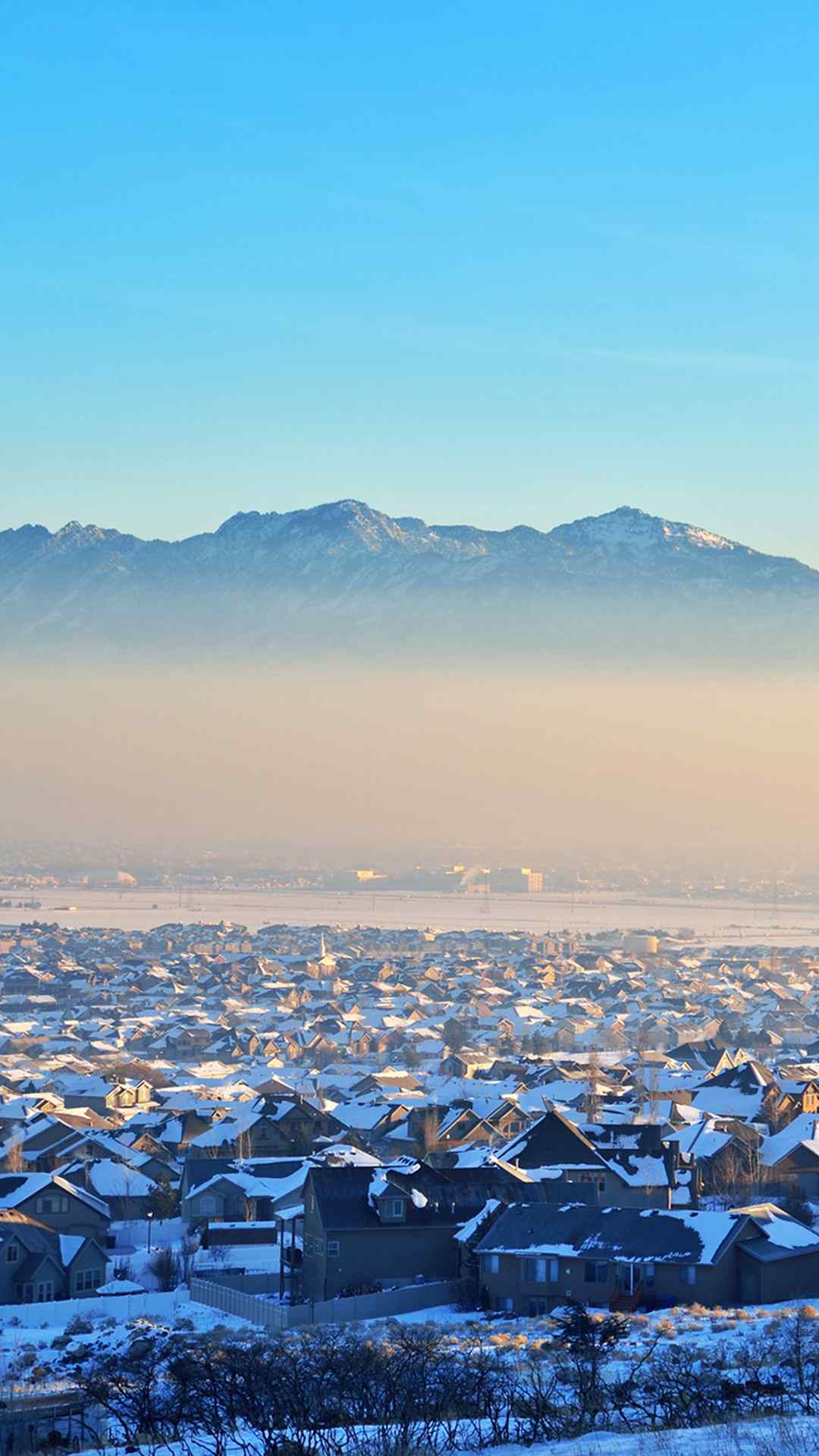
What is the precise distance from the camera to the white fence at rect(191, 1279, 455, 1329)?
23.9 metres

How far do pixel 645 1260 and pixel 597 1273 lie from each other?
24.1 inches

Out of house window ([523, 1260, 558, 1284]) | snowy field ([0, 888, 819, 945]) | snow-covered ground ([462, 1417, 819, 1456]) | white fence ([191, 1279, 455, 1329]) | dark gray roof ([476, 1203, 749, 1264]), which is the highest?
snowy field ([0, 888, 819, 945])

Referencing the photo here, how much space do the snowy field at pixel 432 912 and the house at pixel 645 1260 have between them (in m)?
95.2

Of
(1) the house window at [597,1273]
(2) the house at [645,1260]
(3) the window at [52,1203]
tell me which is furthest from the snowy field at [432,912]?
(1) the house window at [597,1273]

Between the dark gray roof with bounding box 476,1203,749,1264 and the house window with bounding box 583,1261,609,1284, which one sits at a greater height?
the dark gray roof with bounding box 476,1203,749,1264

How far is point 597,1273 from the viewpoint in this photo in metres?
24.3

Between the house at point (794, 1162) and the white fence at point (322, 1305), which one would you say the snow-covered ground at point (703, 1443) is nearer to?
the white fence at point (322, 1305)

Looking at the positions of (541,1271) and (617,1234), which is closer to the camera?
(541,1271)

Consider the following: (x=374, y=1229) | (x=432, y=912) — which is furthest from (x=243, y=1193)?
(x=432, y=912)

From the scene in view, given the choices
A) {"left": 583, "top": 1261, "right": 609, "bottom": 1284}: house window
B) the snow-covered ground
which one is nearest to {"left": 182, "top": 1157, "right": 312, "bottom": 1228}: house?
{"left": 583, "top": 1261, "right": 609, "bottom": 1284}: house window

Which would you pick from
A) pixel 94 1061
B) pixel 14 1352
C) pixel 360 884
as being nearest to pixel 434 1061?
pixel 94 1061

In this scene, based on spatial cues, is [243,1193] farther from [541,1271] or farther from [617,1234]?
[617,1234]

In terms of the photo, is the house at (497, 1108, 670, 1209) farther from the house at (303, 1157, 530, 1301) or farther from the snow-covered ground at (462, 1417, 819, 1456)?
the snow-covered ground at (462, 1417, 819, 1456)

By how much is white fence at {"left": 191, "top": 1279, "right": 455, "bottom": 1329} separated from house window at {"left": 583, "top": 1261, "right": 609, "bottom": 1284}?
1998mm
